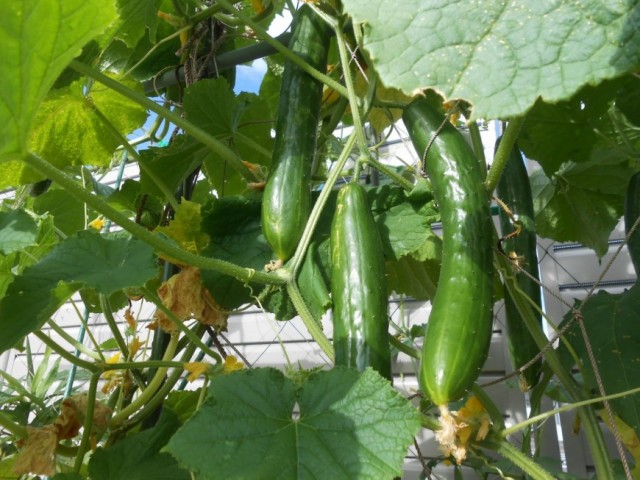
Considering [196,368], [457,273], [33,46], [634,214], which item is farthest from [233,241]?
[634,214]

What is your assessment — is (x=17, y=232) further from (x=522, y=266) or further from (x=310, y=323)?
(x=522, y=266)

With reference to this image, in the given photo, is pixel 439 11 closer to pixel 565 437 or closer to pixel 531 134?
pixel 531 134

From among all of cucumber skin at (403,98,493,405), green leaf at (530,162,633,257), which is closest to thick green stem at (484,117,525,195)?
cucumber skin at (403,98,493,405)

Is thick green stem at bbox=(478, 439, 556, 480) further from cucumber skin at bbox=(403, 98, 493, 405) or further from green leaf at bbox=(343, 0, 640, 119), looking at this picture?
green leaf at bbox=(343, 0, 640, 119)

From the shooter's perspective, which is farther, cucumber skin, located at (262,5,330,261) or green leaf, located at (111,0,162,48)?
green leaf, located at (111,0,162,48)

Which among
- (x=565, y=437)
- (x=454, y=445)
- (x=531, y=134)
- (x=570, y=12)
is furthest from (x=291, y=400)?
(x=565, y=437)

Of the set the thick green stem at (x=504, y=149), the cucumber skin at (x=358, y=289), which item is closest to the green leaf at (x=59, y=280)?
the cucumber skin at (x=358, y=289)
